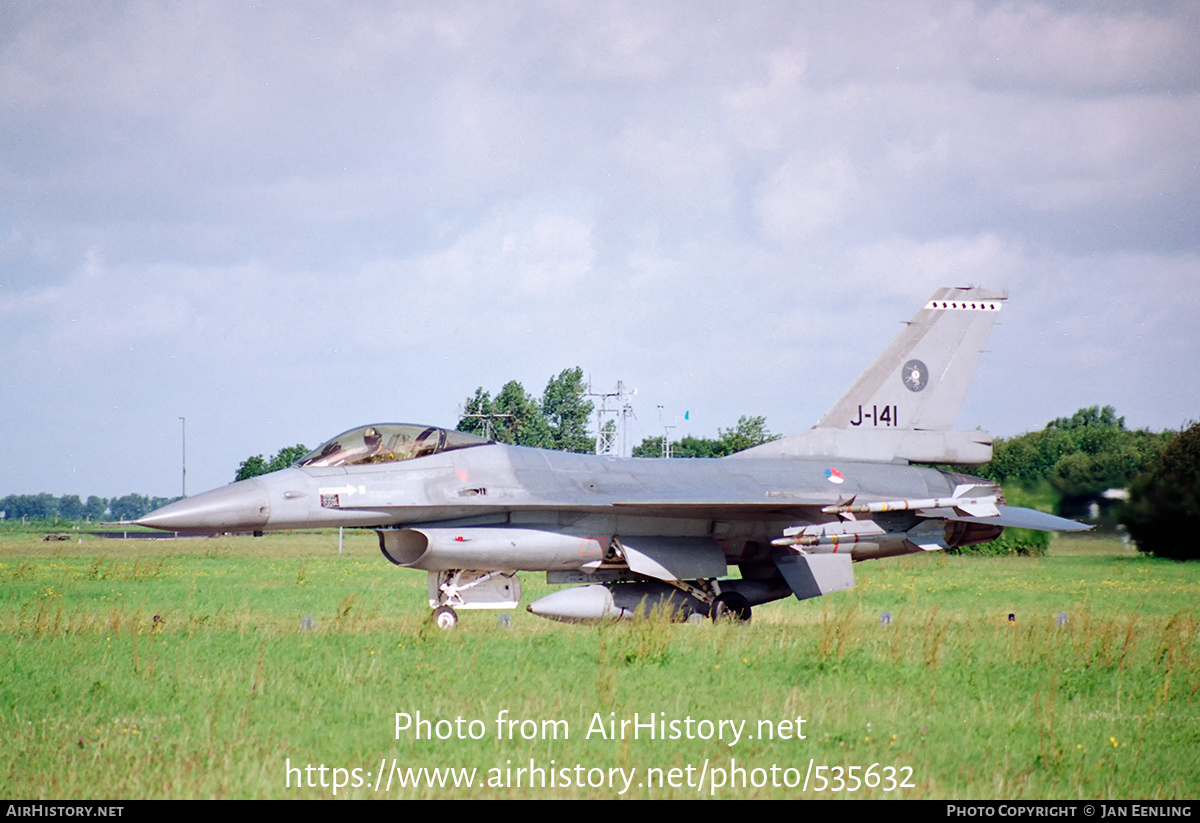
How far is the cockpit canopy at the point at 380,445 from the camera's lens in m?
12.7

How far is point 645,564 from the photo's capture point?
44.1 ft

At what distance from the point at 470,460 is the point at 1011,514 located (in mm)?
8167

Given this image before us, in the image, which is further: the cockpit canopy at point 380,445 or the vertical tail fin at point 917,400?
the vertical tail fin at point 917,400

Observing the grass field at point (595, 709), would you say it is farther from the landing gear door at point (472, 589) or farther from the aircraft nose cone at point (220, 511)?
the aircraft nose cone at point (220, 511)

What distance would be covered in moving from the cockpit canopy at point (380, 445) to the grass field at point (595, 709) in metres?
1.87

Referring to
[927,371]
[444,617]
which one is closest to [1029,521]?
[927,371]

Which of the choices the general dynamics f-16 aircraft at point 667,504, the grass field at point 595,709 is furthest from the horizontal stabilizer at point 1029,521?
the grass field at point 595,709

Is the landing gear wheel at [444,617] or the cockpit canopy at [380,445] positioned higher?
the cockpit canopy at [380,445]

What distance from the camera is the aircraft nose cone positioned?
38.4 ft

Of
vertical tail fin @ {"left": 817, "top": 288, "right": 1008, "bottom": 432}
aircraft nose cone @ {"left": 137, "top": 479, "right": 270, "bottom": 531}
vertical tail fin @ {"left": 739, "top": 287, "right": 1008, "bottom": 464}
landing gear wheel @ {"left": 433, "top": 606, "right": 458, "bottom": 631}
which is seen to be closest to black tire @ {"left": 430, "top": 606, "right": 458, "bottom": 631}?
landing gear wheel @ {"left": 433, "top": 606, "right": 458, "bottom": 631}

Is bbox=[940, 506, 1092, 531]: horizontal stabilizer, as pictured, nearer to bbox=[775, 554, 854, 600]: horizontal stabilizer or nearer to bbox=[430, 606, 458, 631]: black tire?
bbox=[775, 554, 854, 600]: horizontal stabilizer

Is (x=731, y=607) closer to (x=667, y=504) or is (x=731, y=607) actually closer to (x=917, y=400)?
(x=667, y=504)
